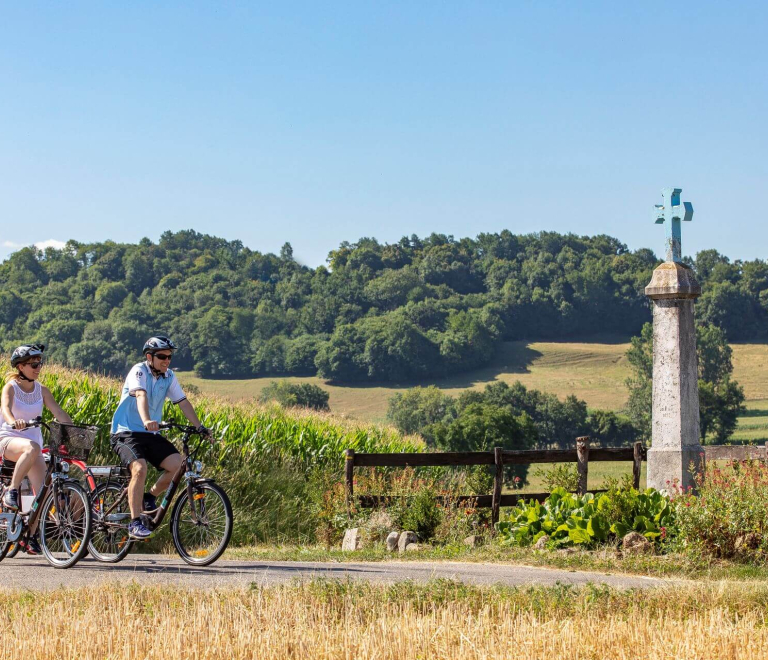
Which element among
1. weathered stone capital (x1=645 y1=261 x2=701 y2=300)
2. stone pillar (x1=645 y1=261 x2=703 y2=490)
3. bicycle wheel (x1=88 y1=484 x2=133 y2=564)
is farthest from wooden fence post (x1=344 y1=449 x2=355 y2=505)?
bicycle wheel (x1=88 y1=484 x2=133 y2=564)

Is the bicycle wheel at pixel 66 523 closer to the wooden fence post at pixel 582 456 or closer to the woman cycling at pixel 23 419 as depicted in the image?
the woman cycling at pixel 23 419

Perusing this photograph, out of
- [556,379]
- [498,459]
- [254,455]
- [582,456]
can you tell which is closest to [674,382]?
[582,456]

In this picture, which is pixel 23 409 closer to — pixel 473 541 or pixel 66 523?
pixel 66 523

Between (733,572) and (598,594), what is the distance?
2.84 m

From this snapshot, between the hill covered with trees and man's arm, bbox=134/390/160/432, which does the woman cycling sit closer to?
man's arm, bbox=134/390/160/432

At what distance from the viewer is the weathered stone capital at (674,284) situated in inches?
533

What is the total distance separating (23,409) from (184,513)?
5.79ft

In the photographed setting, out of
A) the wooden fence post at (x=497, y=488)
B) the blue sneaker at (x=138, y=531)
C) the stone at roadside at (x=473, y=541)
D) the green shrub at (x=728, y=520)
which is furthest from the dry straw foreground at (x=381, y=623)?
the wooden fence post at (x=497, y=488)

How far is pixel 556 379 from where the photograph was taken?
384ft

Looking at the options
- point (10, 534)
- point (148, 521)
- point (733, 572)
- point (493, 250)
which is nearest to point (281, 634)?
point (148, 521)

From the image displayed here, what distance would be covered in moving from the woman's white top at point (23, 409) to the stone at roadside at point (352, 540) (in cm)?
442

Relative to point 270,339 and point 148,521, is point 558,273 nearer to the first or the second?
point 270,339

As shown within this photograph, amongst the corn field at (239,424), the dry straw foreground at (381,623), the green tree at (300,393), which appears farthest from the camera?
the green tree at (300,393)

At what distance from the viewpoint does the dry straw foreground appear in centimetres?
550
